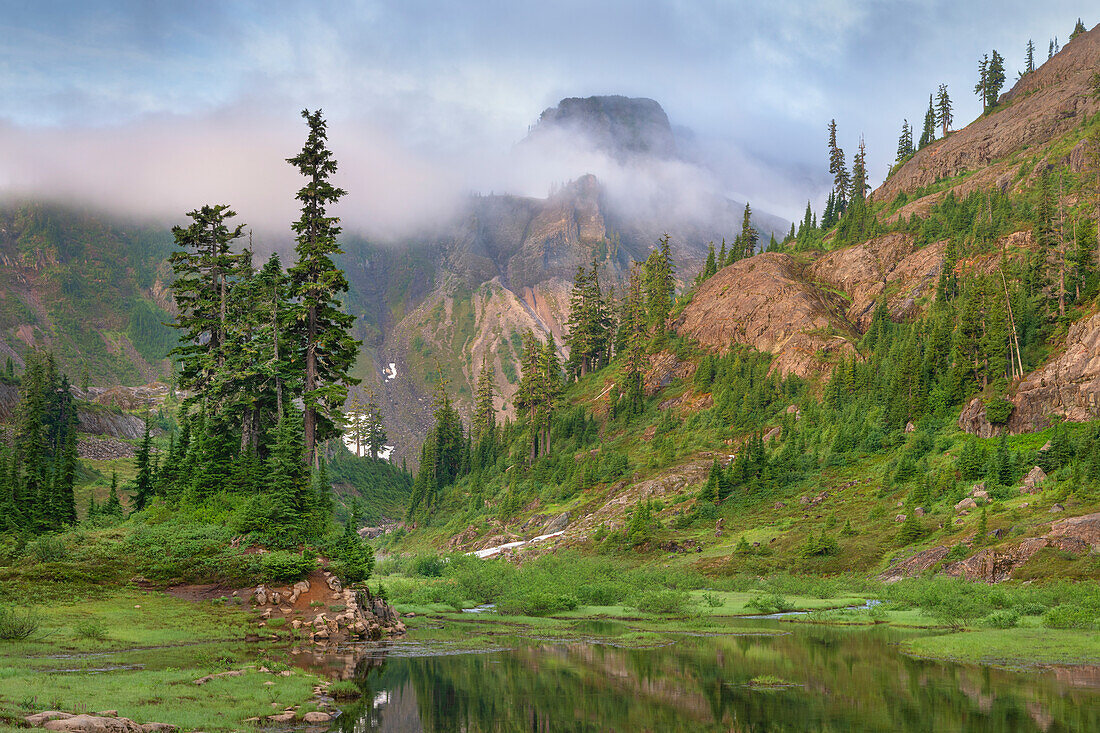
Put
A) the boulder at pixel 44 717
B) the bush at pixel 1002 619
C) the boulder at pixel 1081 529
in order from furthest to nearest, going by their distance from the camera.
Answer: the boulder at pixel 1081 529 → the bush at pixel 1002 619 → the boulder at pixel 44 717

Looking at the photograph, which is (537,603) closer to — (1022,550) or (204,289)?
(204,289)

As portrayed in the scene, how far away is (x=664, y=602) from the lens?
59594 mm

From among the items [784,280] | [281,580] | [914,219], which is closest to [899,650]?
[281,580]

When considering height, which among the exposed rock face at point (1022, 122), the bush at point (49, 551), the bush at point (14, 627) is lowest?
the bush at point (14, 627)

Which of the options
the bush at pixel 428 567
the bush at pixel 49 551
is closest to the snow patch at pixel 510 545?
the bush at pixel 428 567

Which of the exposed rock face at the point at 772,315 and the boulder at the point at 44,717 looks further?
the exposed rock face at the point at 772,315

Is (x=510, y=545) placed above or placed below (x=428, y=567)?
above

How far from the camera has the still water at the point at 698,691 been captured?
26516mm

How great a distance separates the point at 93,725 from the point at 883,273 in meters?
128

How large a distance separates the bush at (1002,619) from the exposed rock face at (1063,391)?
36232 millimetres

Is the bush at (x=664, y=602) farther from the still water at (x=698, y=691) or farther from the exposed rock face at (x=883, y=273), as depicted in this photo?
the exposed rock face at (x=883, y=273)

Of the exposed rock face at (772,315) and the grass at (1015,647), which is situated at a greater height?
the exposed rock face at (772,315)

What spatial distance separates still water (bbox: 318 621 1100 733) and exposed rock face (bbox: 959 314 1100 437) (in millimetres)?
46017

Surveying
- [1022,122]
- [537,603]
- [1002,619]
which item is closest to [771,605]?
[1002,619]
